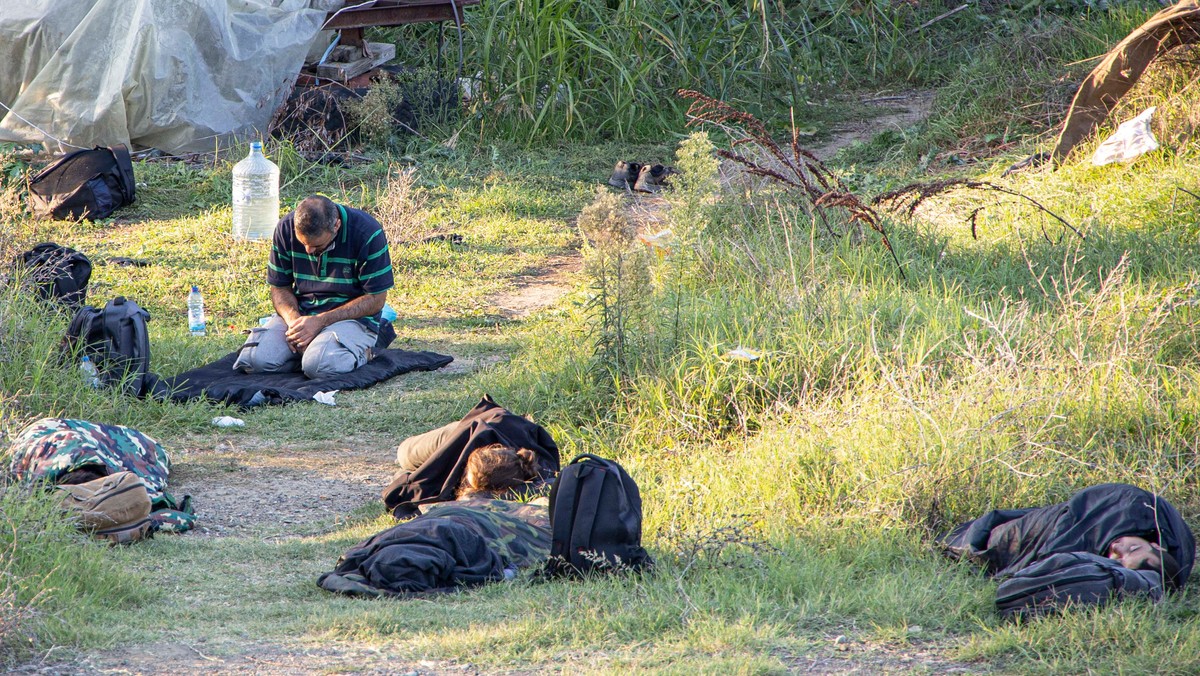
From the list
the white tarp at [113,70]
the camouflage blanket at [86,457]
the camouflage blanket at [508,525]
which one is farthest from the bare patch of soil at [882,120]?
the camouflage blanket at [86,457]

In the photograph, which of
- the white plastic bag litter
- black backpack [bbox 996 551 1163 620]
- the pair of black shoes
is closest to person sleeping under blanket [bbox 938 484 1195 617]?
black backpack [bbox 996 551 1163 620]

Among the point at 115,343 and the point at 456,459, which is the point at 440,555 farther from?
the point at 115,343

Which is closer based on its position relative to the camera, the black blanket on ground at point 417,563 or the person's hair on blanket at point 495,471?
the black blanket on ground at point 417,563

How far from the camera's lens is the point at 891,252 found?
6375mm

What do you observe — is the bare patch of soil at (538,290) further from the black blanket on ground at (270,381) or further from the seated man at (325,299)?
the seated man at (325,299)

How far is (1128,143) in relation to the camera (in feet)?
27.2

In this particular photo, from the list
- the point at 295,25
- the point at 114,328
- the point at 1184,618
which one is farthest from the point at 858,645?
the point at 295,25

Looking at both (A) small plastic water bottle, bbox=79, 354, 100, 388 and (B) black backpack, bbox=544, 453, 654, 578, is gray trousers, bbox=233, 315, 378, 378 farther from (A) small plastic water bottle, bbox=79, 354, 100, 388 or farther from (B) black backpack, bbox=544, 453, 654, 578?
(B) black backpack, bbox=544, 453, 654, 578

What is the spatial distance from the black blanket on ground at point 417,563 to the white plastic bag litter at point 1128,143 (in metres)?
6.14

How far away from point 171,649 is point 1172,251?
5632 millimetres

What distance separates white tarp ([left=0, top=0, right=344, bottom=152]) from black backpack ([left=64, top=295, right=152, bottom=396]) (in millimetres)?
4746

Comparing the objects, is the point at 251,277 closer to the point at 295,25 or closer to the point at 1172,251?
the point at 295,25

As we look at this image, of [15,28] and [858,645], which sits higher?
[15,28]

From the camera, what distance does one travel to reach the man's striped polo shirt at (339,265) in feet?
21.4
